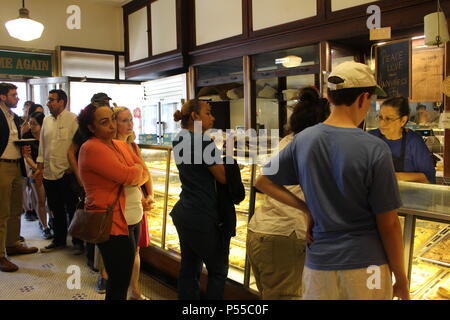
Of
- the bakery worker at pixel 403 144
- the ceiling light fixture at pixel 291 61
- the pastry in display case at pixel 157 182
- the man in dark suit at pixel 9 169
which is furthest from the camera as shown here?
the ceiling light fixture at pixel 291 61

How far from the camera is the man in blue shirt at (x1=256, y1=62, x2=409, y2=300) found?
130 cm

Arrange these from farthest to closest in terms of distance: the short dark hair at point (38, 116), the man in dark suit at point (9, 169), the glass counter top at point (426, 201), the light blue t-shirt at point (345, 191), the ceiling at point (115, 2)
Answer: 1. the ceiling at point (115, 2)
2. the short dark hair at point (38, 116)
3. the man in dark suit at point (9, 169)
4. the glass counter top at point (426, 201)
5. the light blue t-shirt at point (345, 191)

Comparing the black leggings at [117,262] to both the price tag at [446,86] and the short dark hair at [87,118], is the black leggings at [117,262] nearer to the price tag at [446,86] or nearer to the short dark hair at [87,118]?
the short dark hair at [87,118]

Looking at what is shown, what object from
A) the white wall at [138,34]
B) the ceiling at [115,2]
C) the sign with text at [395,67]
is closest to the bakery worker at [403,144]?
the sign with text at [395,67]

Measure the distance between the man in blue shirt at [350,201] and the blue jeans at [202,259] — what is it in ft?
3.10

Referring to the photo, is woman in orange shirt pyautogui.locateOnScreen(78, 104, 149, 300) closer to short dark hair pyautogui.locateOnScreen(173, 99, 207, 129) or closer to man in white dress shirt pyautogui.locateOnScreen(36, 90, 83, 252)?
short dark hair pyautogui.locateOnScreen(173, 99, 207, 129)

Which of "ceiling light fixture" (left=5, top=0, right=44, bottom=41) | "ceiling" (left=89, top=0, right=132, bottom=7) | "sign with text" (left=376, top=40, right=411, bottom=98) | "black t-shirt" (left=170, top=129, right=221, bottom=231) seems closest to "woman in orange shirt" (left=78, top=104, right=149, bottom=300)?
"black t-shirt" (left=170, top=129, right=221, bottom=231)

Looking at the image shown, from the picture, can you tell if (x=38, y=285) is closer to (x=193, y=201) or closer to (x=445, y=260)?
(x=193, y=201)

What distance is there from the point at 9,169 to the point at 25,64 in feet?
12.2

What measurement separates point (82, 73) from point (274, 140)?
4.39 meters

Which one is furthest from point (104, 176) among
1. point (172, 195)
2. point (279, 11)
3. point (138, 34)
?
point (138, 34)

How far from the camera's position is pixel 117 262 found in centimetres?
226

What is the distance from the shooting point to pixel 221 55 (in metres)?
5.50

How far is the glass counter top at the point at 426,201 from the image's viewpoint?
1738mm
